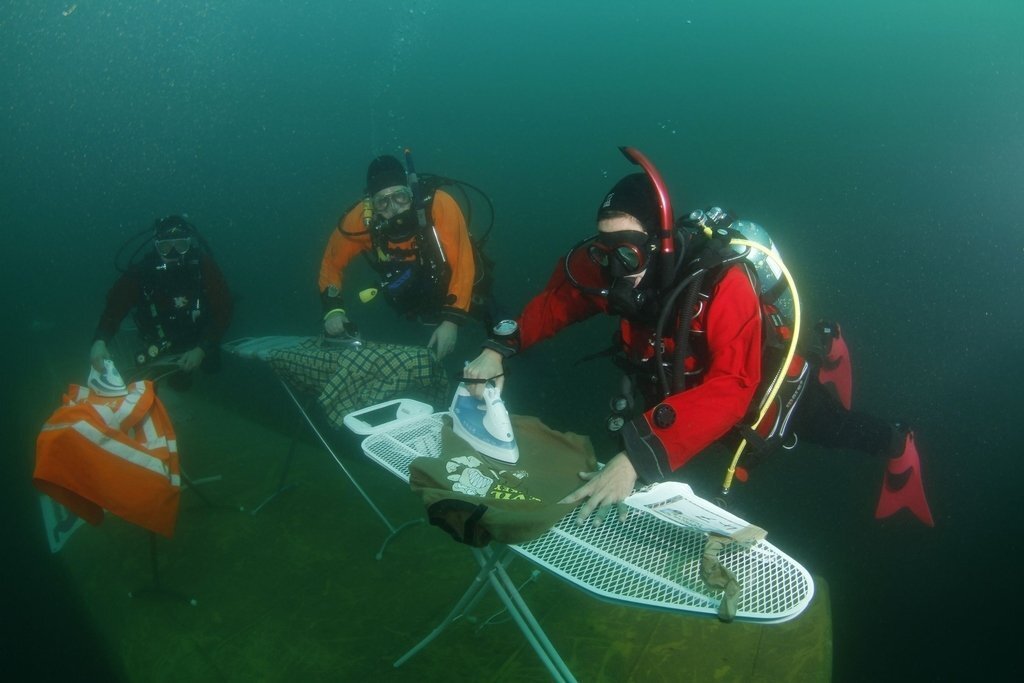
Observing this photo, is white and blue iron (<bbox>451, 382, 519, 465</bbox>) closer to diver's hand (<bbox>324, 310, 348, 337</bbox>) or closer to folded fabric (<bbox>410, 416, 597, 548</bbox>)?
folded fabric (<bbox>410, 416, 597, 548</bbox>)

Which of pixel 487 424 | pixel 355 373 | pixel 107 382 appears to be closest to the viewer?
pixel 487 424

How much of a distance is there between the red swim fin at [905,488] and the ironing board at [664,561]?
2.56m

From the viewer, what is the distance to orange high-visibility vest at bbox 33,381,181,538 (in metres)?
2.83

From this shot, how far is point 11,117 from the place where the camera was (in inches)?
2039

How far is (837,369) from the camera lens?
159 inches

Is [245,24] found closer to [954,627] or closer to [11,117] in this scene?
[11,117]

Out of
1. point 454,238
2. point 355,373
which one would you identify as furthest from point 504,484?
point 454,238

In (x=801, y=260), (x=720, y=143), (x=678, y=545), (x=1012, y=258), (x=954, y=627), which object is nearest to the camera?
(x=678, y=545)

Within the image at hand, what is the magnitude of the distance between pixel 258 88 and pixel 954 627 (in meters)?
82.1

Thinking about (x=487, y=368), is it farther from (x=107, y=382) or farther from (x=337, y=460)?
(x=107, y=382)

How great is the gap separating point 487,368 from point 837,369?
267cm

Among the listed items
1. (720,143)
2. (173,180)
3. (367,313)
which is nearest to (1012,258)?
(367,313)

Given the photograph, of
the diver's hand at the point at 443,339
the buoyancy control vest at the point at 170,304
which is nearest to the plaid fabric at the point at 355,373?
the diver's hand at the point at 443,339

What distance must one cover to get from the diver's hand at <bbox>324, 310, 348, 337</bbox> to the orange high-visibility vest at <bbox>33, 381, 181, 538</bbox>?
140 centimetres
